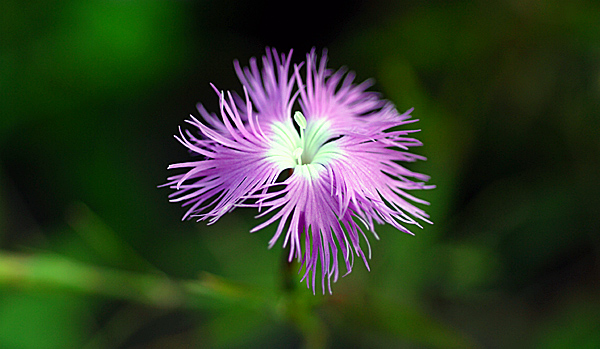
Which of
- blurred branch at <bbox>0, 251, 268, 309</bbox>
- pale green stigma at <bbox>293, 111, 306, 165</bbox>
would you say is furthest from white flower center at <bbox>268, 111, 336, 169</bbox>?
blurred branch at <bbox>0, 251, 268, 309</bbox>

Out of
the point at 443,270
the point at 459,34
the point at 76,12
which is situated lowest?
the point at 443,270

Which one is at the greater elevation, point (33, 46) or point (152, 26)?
point (152, 26)

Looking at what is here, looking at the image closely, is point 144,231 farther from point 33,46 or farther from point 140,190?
point 33,46

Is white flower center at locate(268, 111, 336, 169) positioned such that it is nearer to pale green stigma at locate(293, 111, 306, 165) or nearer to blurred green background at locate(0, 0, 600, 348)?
pale green stigma at locate(293, 111, 306, 165)

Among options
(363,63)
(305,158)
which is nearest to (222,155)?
(305,158)

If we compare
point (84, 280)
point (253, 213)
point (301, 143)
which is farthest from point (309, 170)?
point (253, 213)

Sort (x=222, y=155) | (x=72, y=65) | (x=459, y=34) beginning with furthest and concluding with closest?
(x=72, y=65), (x=459, y=34), (x=222, y=155)
